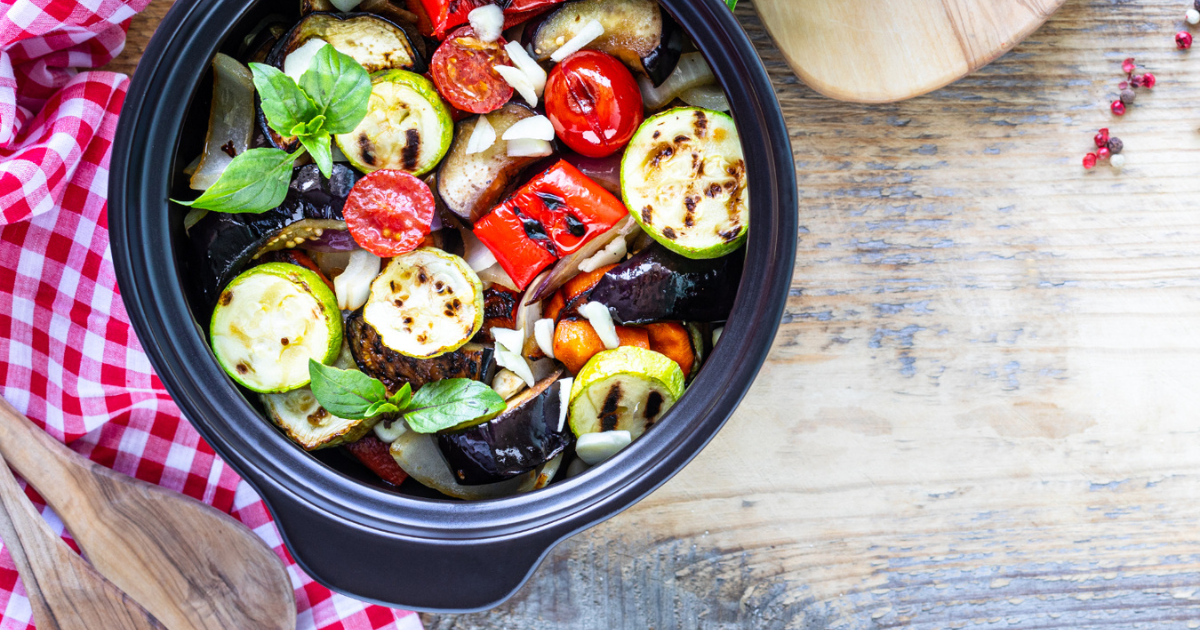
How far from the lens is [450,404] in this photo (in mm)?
1633

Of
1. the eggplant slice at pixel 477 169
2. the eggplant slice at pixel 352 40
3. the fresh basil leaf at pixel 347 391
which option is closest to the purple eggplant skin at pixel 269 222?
the eggplant slice at pixel 352 40

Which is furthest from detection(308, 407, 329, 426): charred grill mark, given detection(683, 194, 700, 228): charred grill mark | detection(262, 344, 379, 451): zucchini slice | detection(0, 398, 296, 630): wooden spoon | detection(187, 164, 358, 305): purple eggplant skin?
detection(683, 194, 700, 228): charred grill mark

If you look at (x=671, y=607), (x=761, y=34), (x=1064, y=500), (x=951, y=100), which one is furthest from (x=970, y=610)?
(x=761, y=34)

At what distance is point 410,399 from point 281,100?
66 centimetres

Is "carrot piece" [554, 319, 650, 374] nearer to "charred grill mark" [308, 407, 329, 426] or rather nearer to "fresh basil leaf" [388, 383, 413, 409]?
"fresh basil leaf" [388, 383, 413, 409]

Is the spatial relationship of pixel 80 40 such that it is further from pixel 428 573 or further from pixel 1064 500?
pixel 1064 500

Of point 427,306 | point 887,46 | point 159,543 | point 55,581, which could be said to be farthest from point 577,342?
point 55,581

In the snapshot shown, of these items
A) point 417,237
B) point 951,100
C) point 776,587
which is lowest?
point 776,587

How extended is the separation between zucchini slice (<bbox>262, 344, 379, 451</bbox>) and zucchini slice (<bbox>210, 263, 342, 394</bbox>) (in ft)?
0.21

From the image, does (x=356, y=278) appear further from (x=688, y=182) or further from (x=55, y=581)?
(x=55, y=581)

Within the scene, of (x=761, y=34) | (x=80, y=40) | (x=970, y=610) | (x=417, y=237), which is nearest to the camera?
(x=417, y=237)

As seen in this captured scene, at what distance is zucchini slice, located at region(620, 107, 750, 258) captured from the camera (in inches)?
62.7

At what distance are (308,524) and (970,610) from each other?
1.79 meters

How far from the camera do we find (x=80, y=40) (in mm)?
1890
